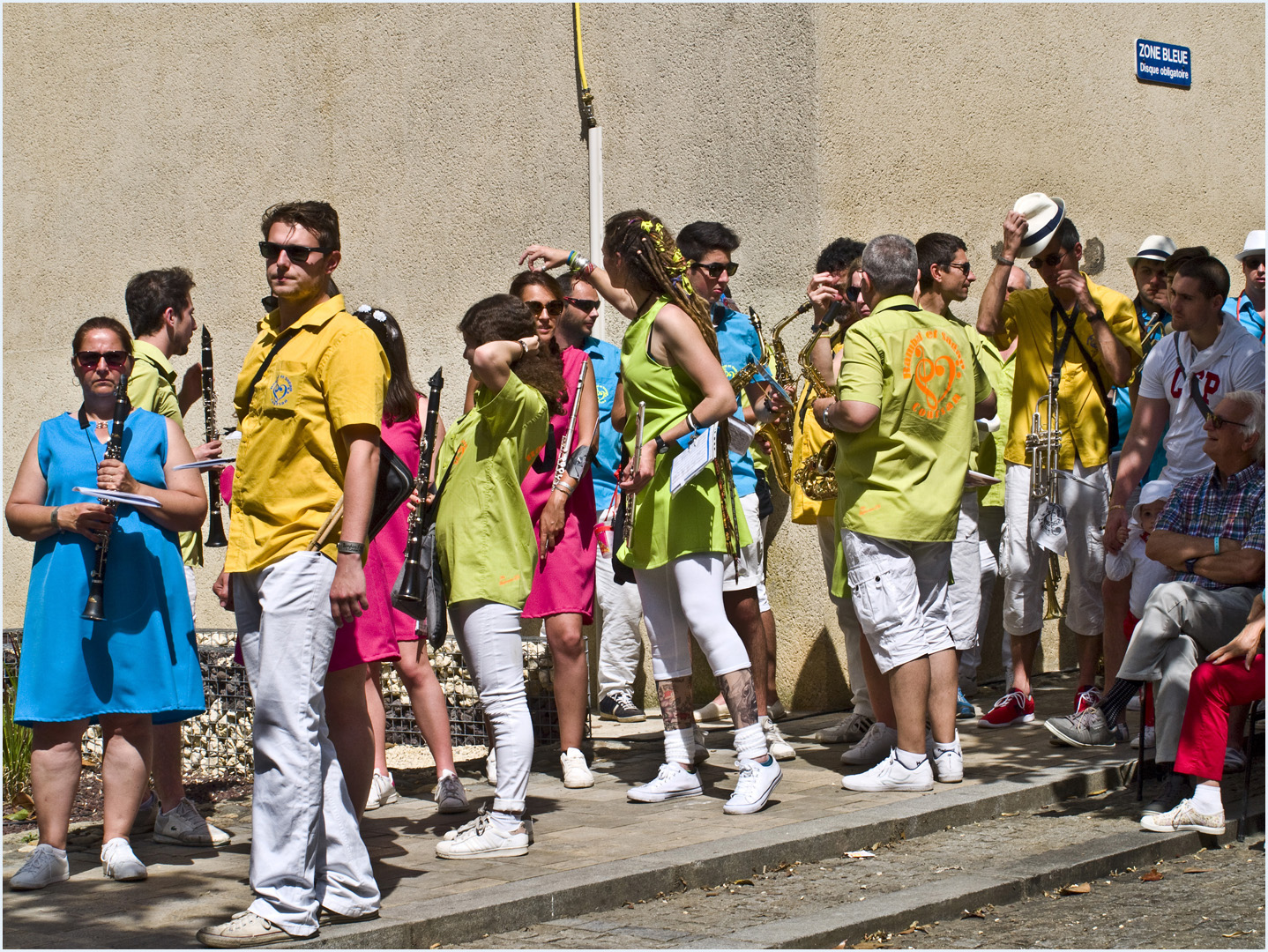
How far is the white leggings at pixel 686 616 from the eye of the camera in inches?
233

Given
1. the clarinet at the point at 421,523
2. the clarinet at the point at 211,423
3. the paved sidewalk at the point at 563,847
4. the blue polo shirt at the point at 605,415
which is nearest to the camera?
the paved sidewalk at the point at 563,847

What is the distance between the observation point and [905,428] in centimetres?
621

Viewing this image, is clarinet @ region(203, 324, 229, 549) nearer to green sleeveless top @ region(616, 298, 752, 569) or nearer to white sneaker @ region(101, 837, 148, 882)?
white sneaker @ region(101, 837, 148, 882)

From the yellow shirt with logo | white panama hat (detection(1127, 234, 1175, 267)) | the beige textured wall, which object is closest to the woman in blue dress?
the yellow shirt with logo

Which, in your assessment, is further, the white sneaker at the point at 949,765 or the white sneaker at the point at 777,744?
the white sneaker at the point at 777,744

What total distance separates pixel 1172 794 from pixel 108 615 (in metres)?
3.95

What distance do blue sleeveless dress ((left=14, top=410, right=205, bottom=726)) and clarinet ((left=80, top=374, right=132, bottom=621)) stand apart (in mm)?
65

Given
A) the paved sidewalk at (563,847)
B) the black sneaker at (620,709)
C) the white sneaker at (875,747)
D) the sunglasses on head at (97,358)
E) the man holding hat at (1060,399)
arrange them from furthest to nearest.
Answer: the black sneaker at (620,709), the man holding hat at (1060,399), the white sneaker at (875,747), the sunglasses on head at (97,358), the paved sidewalk at (563,847)

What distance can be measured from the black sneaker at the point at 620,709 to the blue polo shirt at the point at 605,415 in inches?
43.1

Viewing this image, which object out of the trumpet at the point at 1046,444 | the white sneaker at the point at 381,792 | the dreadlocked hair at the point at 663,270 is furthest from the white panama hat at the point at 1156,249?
the white sneaker at the point at 381,792

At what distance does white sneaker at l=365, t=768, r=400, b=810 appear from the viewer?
20.0ft

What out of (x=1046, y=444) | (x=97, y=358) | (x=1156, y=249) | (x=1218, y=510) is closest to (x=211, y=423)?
(x=97, y=358)

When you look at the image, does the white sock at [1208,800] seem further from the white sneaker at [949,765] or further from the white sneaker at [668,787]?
the white sneaker at [668,787]

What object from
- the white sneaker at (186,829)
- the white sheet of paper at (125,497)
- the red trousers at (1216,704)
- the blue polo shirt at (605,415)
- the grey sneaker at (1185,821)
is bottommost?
the grey sneaker at (1185,821)
